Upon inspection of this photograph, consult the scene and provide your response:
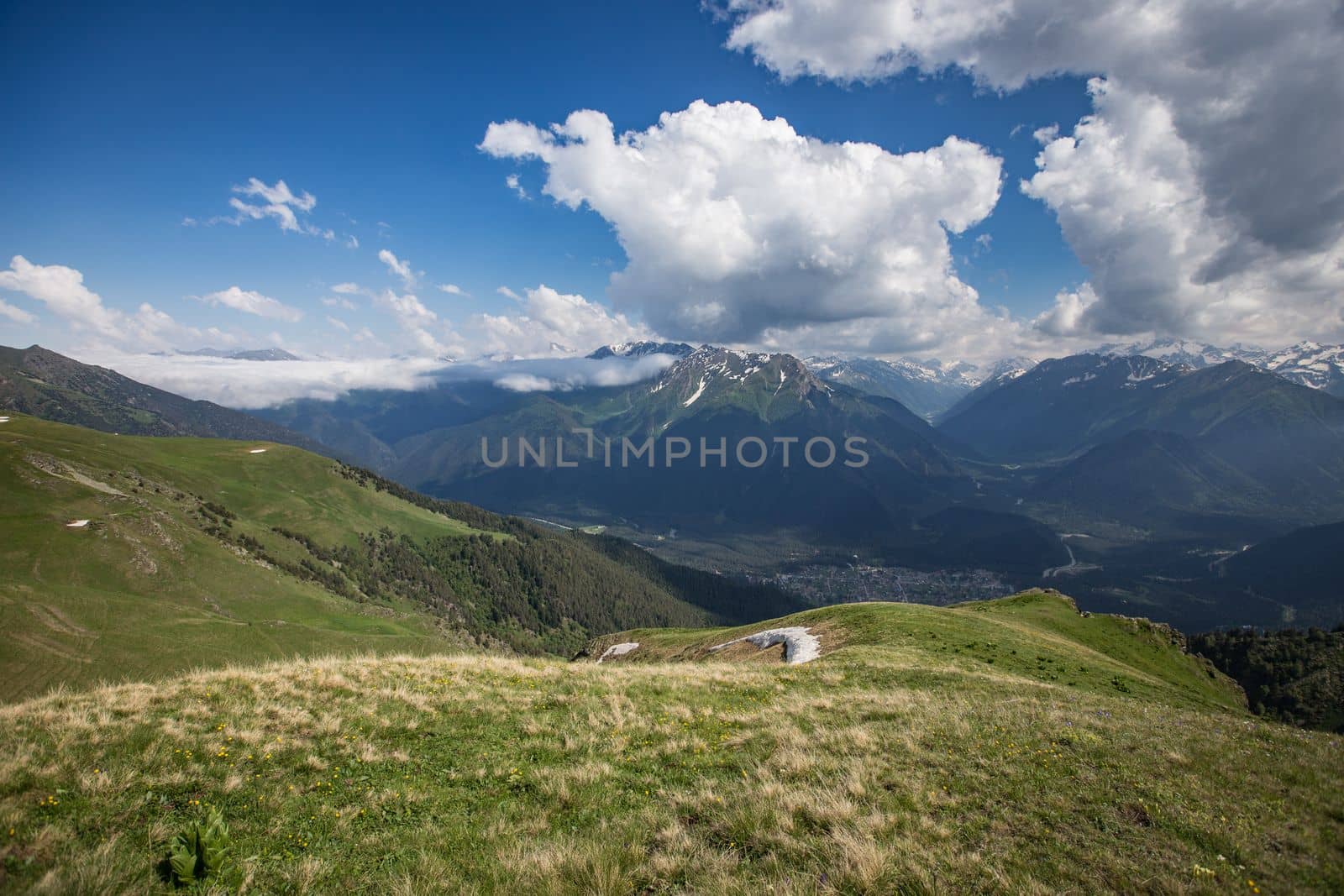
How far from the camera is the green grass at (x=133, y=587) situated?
231 ft

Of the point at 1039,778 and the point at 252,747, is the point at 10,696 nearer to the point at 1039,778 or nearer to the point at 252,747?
the point at 252,747

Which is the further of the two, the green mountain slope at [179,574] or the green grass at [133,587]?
the green mountain slope at [179,574]

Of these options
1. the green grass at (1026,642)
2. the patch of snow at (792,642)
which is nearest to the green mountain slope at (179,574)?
the green grass at (1026,642)

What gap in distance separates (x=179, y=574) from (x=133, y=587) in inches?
338

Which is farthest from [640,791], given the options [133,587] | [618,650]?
[133,587]

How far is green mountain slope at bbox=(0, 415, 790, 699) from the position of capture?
73312mm

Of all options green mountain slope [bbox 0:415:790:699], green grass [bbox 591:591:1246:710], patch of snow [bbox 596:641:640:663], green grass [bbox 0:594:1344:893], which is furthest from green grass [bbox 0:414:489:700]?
green grass [bbox 591:591:1246:710]

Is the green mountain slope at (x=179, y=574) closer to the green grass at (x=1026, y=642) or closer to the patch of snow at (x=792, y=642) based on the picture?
the green grass at (x=1026, y=642)

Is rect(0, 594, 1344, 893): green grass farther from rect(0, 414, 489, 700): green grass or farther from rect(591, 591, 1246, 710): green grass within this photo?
rect(0, 414, 489, 700): green grass

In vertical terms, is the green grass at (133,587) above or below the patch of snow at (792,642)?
below

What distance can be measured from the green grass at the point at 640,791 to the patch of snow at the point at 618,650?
40.3m

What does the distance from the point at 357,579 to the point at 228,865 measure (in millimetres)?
190304

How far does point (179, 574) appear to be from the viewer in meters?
104

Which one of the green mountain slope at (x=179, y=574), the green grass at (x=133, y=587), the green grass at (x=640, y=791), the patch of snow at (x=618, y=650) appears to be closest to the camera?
the green grass at (x=640, y=791)
